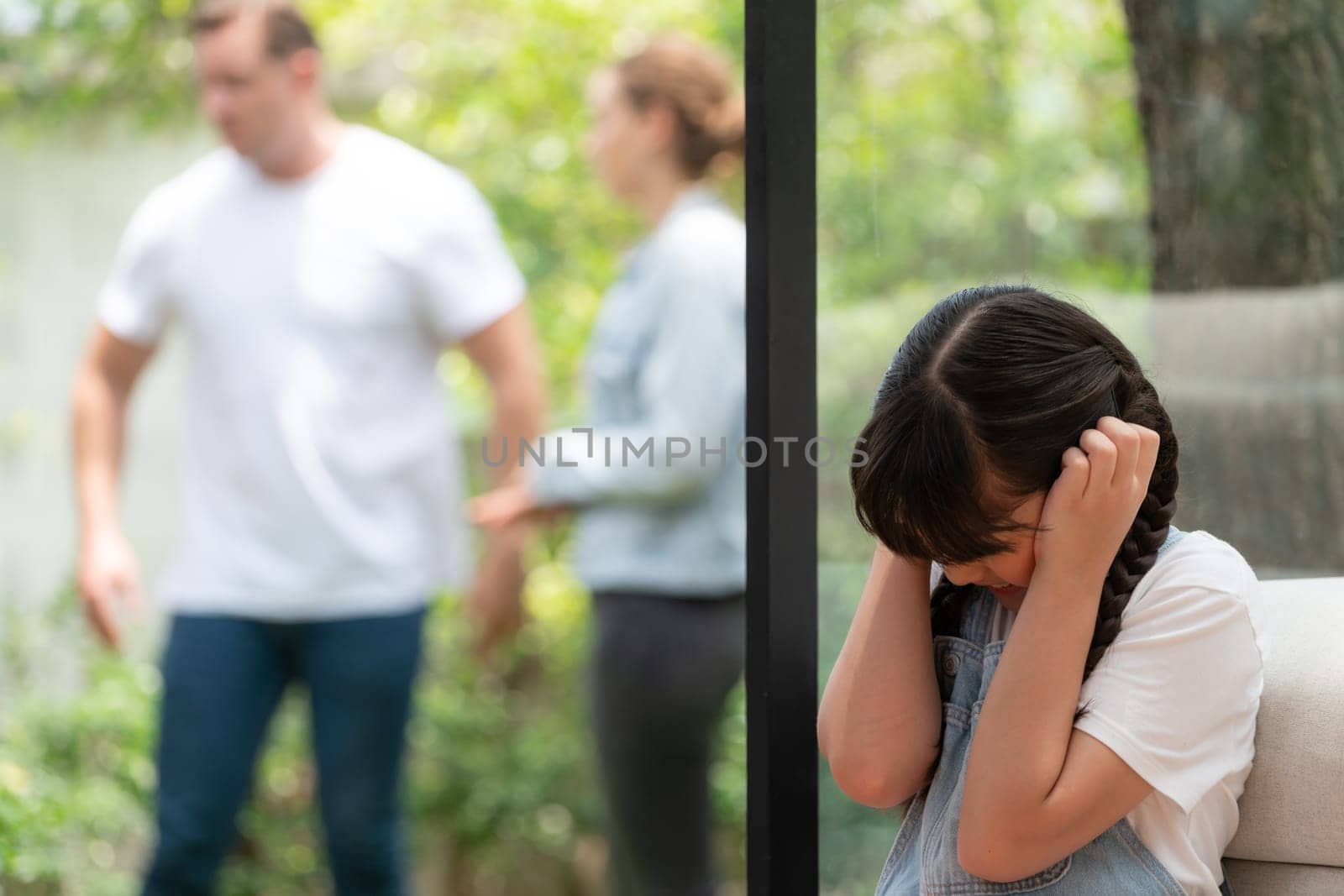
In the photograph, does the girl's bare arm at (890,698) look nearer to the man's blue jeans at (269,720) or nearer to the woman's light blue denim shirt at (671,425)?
the woman's light blue denim shirt at (671,425)

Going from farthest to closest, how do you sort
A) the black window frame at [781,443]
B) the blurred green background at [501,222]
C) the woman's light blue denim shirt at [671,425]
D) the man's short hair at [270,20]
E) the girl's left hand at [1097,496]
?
the blurred green background at [501,222]
the man's short hair at [270,20]
the woman's light blue denim shirt at [671,425]
the black window frame at [781,443]
the girl's left hand at [1097,496]

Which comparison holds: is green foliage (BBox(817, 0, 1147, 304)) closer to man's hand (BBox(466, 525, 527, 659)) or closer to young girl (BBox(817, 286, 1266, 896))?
young girl (BBox(817, 286, 1266, 896))

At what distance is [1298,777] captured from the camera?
897 mm

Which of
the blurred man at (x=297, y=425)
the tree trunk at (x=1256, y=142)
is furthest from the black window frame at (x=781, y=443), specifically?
the blurred man at (x=297, y=425)

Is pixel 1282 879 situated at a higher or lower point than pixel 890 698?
lower

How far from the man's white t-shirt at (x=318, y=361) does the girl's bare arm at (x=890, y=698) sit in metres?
1.10

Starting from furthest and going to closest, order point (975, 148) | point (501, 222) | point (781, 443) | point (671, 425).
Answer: point (501, 222) → point (975, 148) → point (671, 425) → point (781, 443)

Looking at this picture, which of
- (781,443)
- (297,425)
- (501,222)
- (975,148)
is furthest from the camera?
(501,222)

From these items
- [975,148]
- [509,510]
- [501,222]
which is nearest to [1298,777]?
[509,510]

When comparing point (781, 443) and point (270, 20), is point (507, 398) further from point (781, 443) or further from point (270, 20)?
point (781, 443)

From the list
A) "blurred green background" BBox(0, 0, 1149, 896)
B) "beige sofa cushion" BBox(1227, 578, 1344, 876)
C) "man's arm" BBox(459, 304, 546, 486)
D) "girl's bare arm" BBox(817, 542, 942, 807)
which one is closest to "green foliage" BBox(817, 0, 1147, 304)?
"blurred green background" BBox(0, 0, 1149, 896)

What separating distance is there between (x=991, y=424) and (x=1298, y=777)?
12.3 inches

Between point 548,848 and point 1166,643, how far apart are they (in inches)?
106

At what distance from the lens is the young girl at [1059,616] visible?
2.72ft
